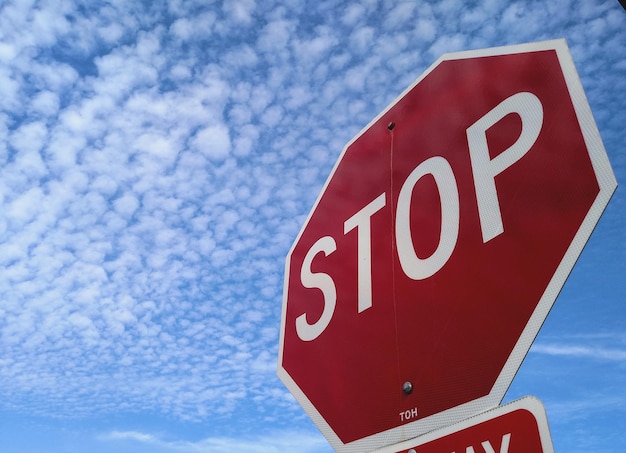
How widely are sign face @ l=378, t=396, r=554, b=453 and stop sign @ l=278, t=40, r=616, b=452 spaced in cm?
4

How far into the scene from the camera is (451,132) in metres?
1.58

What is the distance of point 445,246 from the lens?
1.42m

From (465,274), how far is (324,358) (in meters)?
0.58

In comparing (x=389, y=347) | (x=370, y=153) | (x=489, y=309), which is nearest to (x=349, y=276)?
(x=389, y=347)

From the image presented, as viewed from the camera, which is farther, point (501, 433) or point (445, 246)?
point (445, 246)

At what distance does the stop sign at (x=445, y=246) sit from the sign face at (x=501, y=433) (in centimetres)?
4

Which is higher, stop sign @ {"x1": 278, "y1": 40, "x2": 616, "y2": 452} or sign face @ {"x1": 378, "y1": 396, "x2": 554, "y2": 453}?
stop sign @ {"x1": 278, "y1": 40, "x2": 616, "y2": 452}

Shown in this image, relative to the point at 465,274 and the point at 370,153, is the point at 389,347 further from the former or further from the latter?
the point at 370,153

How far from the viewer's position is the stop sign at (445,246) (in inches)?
45.5

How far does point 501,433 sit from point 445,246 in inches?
20.0

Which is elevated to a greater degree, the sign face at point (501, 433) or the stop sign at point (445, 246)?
the stop sign at point (445, 246)

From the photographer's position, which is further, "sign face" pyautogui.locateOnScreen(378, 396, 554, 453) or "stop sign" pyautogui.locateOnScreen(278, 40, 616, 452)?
"stop sign" pyautogui.locateOnScreen(278, 40, 616, 452)

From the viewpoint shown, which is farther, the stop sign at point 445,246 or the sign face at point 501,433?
the stop sign at point 445,246

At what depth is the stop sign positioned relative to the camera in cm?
116
